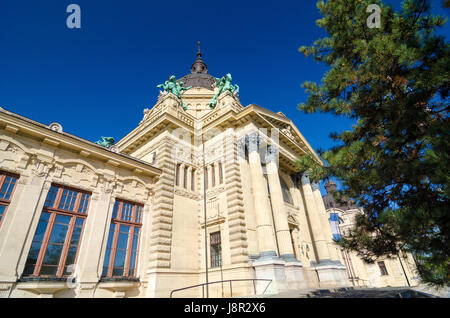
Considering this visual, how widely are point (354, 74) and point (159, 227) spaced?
42.4 feet

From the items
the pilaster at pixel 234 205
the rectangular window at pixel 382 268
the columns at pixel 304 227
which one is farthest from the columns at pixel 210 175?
the rectangular window at pixel 382 268

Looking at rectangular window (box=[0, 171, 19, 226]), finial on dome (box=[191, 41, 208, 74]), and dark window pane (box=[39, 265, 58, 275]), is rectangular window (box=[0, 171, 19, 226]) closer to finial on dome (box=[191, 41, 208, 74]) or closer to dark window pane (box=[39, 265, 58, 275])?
dark window pane (box=[39, 265, 58, 275])

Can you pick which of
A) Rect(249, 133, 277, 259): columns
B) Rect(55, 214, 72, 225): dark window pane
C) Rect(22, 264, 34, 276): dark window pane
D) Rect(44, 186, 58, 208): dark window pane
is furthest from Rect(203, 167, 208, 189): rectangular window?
Rect(22, 264, 34, 276): dark window pane

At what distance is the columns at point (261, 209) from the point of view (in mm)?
14646

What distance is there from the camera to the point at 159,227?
47.9 ft

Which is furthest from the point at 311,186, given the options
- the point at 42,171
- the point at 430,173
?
the point at 42,171

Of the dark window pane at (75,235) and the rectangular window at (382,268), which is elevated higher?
the dark window pane at (75,235)

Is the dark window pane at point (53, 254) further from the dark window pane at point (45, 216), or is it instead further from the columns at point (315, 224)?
the columns at point (315, 224)

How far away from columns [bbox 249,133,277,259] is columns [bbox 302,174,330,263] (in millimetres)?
7668

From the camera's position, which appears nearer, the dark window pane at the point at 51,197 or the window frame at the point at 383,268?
the dark window pane at the point at 51,197

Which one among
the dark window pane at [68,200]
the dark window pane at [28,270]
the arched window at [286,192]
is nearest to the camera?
the dark window pane at [28,270]

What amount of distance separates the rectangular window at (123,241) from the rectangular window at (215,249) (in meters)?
4.84

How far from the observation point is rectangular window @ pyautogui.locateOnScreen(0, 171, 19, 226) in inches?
410
